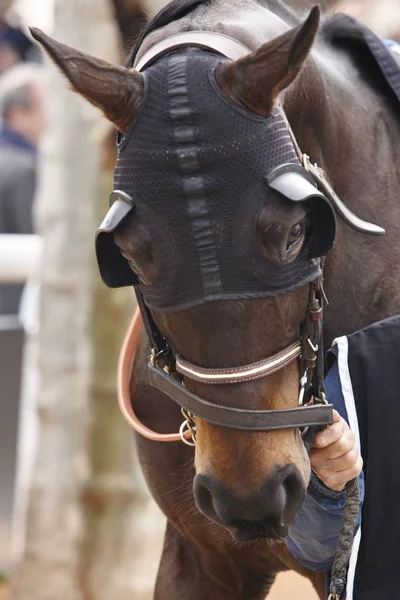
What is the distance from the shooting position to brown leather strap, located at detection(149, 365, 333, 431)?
7.30ft

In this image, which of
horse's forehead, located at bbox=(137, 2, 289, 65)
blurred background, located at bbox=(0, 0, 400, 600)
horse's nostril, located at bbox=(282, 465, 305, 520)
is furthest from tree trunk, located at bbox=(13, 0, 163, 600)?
horse's nostril, located at bbox=(282, 465, 305, 520)

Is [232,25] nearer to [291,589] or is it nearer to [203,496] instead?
[203,496]

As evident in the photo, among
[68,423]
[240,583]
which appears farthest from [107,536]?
[240,583]

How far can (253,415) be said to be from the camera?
7.30 feet

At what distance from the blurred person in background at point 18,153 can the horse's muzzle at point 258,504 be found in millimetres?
4622

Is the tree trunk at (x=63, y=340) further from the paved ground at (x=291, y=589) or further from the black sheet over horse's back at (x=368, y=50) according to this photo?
the black sheet over horse's back at (x=368, y=50)

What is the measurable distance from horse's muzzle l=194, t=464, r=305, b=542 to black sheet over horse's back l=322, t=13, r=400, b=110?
1.16m

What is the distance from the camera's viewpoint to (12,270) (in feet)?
18.6

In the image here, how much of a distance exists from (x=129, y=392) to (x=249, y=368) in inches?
37.2

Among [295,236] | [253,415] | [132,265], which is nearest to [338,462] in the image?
[253,415]

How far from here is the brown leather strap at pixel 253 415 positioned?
7.30 feet

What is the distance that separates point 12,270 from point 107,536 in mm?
1475

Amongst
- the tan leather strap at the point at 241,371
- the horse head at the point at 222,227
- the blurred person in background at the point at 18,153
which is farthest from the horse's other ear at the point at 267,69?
the blurred person in background at the point at 18,153

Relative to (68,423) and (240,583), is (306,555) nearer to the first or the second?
(240,583)
